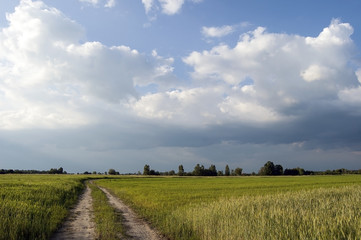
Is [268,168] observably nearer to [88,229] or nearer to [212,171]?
[212,171]

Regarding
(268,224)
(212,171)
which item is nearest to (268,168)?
(212,171)

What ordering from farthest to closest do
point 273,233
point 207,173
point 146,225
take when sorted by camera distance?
point 207,173 → point 146,225 → point 273,233

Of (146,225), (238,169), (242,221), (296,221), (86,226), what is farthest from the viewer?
(238,169)

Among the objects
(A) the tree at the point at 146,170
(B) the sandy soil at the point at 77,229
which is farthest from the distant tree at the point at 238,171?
(B) the sandy soil at the point at 77,229

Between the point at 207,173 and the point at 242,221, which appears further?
the point at 207,173

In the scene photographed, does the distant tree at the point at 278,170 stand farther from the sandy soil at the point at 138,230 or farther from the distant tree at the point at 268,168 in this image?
the sandy soil at the point at 138,230

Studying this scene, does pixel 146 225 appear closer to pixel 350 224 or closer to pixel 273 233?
pixel 273 233

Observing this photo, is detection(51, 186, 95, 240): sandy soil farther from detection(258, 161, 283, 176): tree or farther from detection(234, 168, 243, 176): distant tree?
detection(234, 168, 243, 176): distant tree

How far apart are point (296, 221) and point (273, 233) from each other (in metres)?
1.52

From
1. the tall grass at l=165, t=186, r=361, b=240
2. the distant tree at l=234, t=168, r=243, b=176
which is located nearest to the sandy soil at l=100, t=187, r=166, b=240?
the tall grass at l=165, t=186, r=361, b=240

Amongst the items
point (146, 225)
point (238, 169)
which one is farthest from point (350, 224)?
point (238, 169)

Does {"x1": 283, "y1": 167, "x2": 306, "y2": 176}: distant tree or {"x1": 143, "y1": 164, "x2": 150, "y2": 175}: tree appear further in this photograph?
{"x1": 283, "y1": 167, "x2": 306, "y2": 176}: distant tree

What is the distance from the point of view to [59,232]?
38.1 ft

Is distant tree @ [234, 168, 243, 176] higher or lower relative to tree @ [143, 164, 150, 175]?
lower
